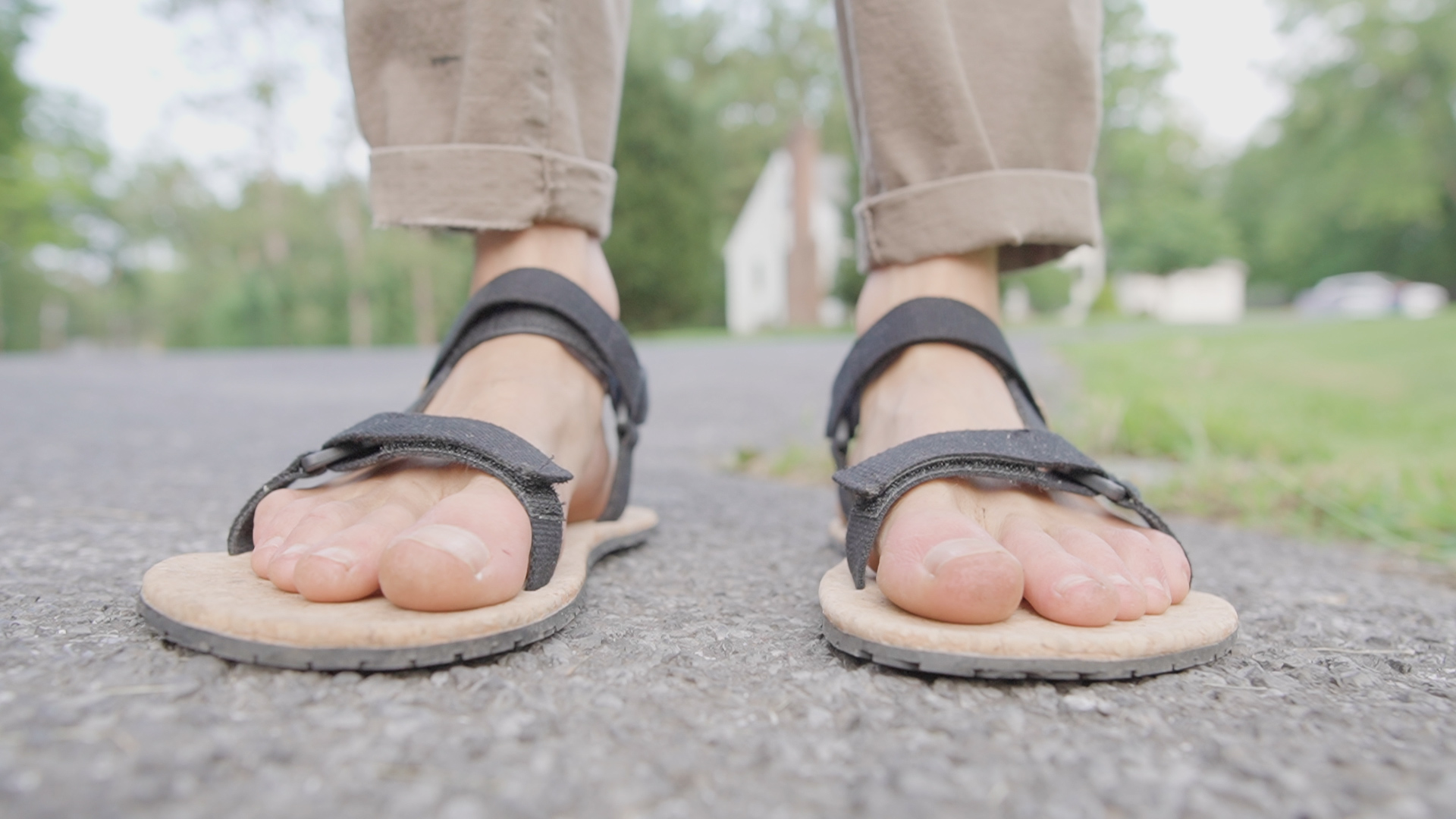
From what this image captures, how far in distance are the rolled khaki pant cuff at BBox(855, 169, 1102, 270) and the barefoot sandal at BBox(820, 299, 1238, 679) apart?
0.08 metres

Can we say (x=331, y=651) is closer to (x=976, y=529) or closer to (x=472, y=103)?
(x=976, y=529)

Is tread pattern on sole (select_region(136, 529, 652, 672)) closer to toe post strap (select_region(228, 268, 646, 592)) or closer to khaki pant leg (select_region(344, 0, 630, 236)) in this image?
toe post strap (select_region(228, 268, 646, 592))

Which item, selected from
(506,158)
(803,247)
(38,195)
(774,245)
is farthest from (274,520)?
(774,245)

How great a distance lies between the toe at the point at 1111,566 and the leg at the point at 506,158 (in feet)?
1.68

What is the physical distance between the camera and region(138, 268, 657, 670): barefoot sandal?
0.65m

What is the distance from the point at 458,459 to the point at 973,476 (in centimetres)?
50

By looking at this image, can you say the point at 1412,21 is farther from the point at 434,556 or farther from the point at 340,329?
the point at 434,556

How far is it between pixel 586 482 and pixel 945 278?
0.50 m

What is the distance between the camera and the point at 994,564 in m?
0.70

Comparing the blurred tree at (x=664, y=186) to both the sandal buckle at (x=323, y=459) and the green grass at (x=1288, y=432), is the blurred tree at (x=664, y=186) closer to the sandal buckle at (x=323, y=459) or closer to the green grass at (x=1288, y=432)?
the green grass at (x=1288, y=432)

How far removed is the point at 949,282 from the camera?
1.09m

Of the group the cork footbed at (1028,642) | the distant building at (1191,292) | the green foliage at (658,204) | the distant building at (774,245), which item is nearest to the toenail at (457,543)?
the cork footbed at (1028,642)

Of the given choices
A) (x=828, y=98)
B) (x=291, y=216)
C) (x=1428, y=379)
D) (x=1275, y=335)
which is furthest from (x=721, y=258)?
(x=1428, y=379)

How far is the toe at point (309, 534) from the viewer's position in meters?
0.74
